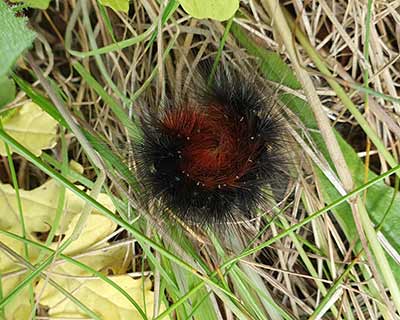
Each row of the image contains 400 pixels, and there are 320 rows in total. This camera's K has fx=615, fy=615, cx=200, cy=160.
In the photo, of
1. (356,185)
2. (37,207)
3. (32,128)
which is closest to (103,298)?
(37,207)

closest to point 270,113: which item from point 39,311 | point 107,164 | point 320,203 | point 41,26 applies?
point 320,203

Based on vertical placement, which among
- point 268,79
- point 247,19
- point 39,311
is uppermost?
point 247,19

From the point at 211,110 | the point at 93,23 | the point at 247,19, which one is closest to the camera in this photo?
the point at 211,110

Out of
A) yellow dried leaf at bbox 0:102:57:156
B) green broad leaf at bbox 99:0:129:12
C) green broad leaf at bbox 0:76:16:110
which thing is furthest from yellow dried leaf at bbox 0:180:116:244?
green broad leaf at bbox 99:0:129:12

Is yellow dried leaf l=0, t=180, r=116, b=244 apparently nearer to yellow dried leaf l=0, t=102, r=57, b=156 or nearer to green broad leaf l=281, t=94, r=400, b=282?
yellow dried leaf l=0, t=102, r=57, b=156

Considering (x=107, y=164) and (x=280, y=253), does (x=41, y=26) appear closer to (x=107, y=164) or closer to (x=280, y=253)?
(x=107, y=164)

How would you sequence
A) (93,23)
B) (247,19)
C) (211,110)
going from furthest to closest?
(93,23), (247,19), (211,110)
